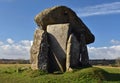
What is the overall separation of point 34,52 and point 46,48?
3.27 ft

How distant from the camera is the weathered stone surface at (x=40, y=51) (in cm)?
2808

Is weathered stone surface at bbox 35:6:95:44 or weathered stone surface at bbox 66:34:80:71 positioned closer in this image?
weathered stone surface at bbox 66:34:80:71

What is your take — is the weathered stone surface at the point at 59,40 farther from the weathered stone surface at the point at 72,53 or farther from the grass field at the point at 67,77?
the grass field at the point at 67,77

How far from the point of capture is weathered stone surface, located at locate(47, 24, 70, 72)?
93.6 feet

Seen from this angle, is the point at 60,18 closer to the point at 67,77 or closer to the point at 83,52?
the point at 83,52

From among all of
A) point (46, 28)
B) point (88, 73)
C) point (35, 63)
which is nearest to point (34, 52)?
point (35, 63)

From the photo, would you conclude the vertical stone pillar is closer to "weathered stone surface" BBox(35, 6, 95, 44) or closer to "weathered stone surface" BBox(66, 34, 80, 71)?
"weathered stone surface" BBox(66, 34, 80, 71)

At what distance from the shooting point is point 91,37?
104ft

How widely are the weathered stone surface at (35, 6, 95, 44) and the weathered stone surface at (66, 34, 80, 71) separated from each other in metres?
1.72

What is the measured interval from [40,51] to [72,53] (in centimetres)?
249

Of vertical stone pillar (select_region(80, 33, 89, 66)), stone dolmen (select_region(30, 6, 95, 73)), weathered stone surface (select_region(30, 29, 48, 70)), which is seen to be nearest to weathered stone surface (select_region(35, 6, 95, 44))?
stone dolmen (select_region(30, 6, 95, 73))

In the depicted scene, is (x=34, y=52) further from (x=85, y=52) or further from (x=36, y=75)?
(x=85, y=52)

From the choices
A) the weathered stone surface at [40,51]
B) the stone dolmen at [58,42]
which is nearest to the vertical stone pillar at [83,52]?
the stone dolmen at [58,42]

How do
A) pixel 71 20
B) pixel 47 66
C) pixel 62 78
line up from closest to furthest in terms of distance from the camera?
pixel 62 78 → pixel 47 66 → pixel 71 20
